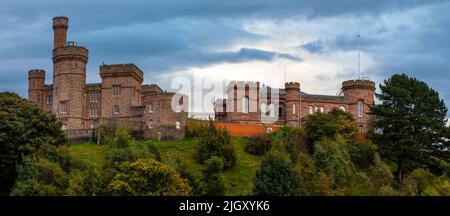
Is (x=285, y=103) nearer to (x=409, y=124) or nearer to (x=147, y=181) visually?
(x=409, y=124)

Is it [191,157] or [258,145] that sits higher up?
[258,145]

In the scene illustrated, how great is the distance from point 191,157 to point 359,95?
23.9 m

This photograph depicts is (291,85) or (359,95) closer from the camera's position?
(291,85)

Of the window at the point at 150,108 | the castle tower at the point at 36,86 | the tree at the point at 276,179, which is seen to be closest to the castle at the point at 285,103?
the window at the point at 150,108

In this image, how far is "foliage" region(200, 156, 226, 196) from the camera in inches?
2016

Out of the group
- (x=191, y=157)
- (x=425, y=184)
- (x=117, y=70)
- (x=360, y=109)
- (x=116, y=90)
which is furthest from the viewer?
(x=360, y=109)

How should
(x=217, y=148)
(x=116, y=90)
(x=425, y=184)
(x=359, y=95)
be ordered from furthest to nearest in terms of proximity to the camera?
(x=359, y=95) → (x=116, y=90) → (x=217, y=148) → (x=425, y=184)

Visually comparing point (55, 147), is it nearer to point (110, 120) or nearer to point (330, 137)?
point (110, 120)

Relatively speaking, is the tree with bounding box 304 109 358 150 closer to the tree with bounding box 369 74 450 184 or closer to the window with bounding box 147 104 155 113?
the tree with bounding box 369 74 450 184

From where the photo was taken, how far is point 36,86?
8062cm

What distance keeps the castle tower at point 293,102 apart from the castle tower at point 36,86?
79.3ft

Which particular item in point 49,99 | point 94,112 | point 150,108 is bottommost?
point 94,112

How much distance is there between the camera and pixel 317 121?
67.1 m

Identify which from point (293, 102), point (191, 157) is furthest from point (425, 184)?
point (293, 102)
